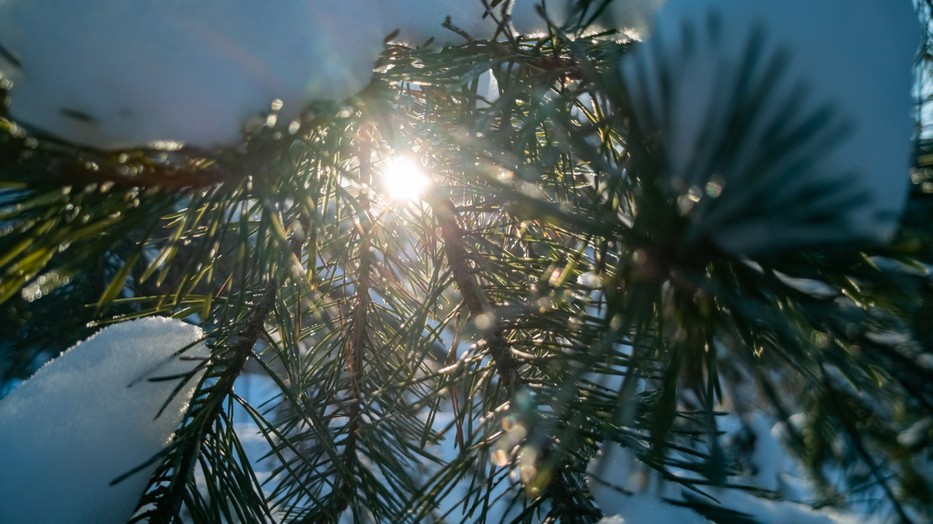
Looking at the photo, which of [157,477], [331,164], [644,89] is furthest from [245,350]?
[644,89]

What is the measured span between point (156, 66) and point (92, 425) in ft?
1.20

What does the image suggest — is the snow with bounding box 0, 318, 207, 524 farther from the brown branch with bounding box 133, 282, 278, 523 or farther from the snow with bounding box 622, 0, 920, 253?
the snow with bounding box 622, 0, 920, 253

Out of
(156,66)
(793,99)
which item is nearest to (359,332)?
(156,66)

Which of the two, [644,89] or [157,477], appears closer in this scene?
[644,89]

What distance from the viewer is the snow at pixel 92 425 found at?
44cm

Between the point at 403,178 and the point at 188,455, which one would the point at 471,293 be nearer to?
the point at 403,178

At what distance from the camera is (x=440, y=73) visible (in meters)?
0.46

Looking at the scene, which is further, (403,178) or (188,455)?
(403,178)

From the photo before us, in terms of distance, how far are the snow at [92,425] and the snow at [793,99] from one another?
501mm

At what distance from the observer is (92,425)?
0.47 metres

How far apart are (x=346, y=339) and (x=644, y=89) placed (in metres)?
0.60

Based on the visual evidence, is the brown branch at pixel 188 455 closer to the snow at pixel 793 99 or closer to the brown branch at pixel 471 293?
the brown branch at pixel 471 293

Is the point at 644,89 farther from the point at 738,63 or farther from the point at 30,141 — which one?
the point at 30,141

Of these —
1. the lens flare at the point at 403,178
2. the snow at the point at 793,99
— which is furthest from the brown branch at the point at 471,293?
the snow at the point at 793,99
